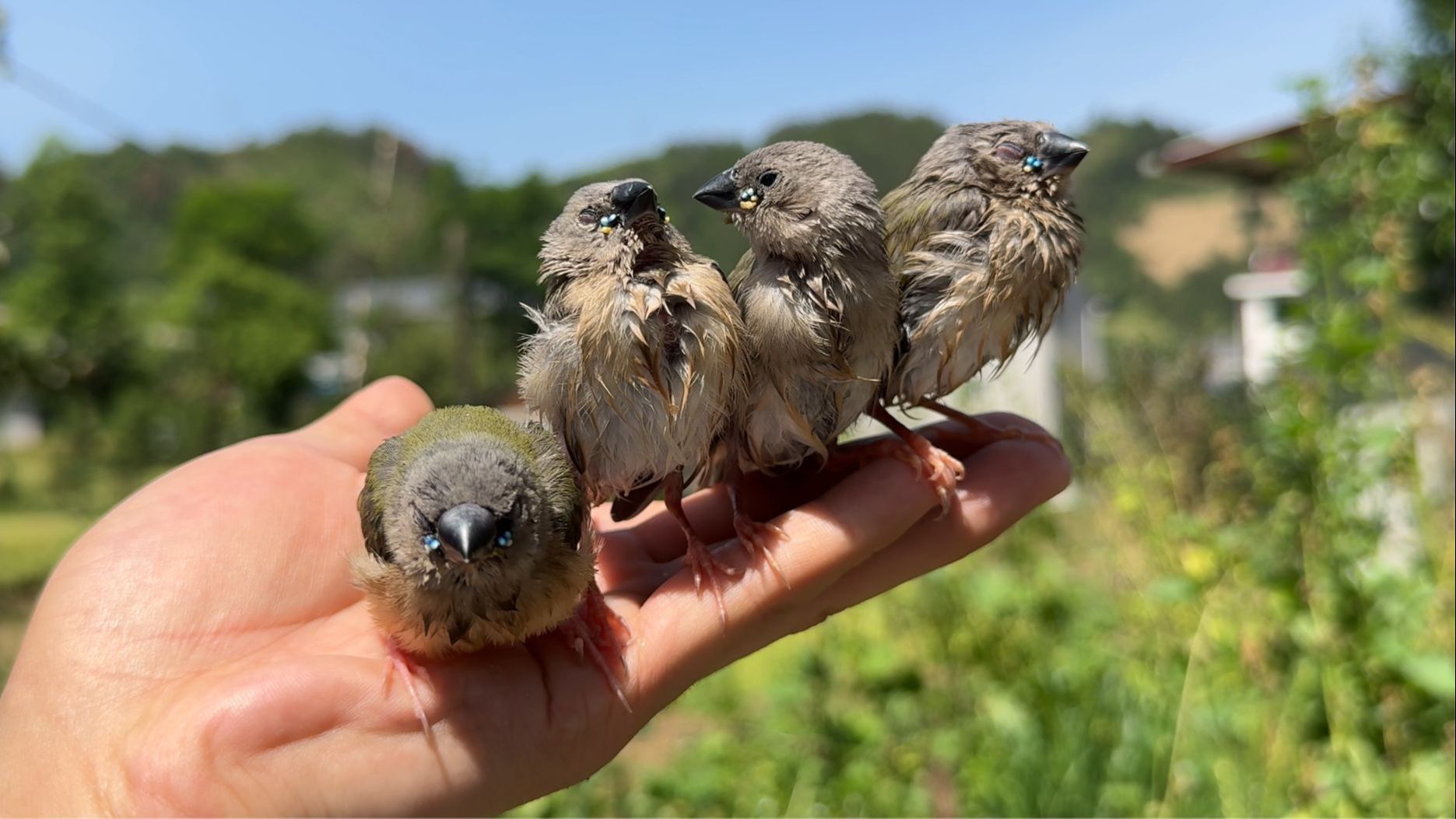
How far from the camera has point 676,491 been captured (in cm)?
199

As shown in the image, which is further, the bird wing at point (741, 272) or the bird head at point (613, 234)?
the bird wing at point (741, 272)

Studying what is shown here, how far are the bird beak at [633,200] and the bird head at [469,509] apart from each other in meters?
0.53

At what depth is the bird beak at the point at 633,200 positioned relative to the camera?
5.69 ft

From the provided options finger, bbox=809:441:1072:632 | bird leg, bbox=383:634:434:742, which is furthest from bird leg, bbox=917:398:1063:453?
bird leg, bbox=383:634:434:742

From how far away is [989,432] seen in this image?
240cm

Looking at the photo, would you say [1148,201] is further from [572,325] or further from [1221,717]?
[572,325]

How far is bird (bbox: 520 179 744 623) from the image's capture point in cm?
170

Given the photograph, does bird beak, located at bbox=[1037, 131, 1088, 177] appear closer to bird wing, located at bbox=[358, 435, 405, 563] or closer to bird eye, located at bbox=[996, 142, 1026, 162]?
bird eye, located at bbox=[996, 142, 1026, 162]

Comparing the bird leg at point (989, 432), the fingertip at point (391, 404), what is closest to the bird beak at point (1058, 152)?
the bird leg at point (989, 432)

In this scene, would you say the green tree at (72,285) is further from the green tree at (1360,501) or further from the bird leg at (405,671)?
the green tree at (1360,501)

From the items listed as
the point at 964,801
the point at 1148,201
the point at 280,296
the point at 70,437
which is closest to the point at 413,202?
the point at 280,296

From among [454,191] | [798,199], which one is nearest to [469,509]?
[798,199]

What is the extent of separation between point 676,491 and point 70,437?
25.6m

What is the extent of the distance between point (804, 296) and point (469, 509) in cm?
78
